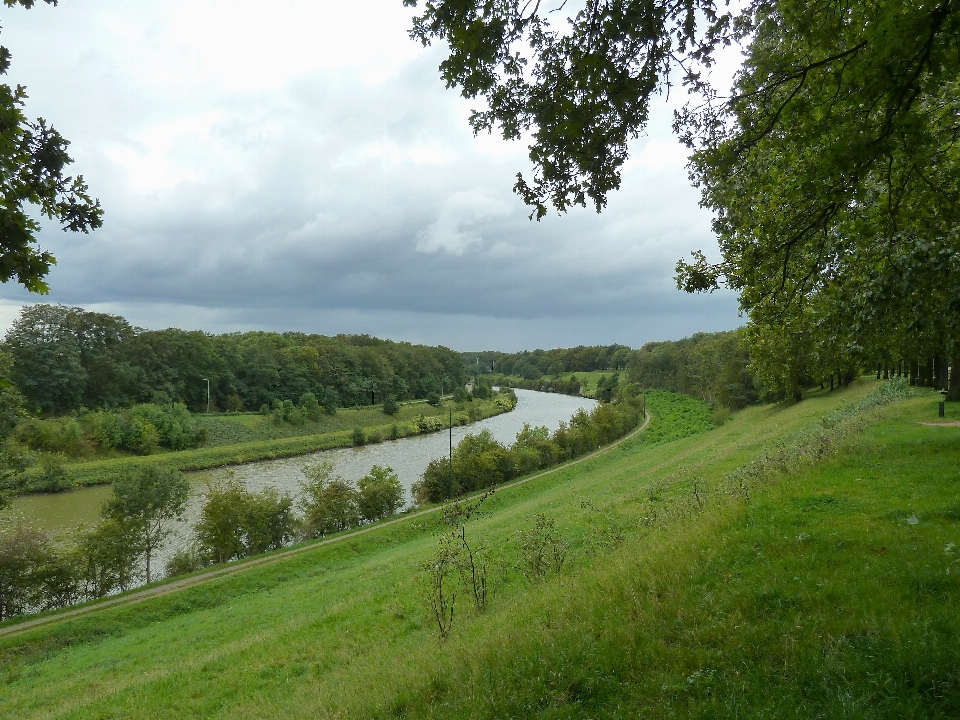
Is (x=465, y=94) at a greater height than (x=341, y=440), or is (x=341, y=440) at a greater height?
(x=465, y=94)

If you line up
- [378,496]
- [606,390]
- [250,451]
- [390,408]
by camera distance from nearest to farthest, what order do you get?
[378,496] < [250,451] < [390,408] < [606,390]

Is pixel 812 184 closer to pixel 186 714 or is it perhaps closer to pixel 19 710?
pixel 186 714

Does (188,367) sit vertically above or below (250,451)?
above

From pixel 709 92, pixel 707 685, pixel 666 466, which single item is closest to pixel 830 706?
pixel 707 685

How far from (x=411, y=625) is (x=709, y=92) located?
9430 mm

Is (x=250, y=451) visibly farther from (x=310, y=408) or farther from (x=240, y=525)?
(x=240, y=525)

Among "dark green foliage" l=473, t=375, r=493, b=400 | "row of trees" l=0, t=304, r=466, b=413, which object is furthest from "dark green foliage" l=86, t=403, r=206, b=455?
"dark green foliage" l=473, t=375, r=493, b=400

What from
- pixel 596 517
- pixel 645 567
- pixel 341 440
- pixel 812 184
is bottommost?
pixel 341 440

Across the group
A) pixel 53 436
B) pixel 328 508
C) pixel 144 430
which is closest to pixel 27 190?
pixel 328 508

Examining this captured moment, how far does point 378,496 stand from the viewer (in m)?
33.4

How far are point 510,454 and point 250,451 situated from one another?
31030 millimetres

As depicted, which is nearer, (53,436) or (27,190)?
(27,190)

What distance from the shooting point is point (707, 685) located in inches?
155

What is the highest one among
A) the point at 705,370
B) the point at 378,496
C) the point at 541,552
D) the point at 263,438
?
the point at 705,370
